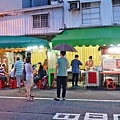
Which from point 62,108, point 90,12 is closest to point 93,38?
point 90,12

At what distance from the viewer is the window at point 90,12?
17672 mm

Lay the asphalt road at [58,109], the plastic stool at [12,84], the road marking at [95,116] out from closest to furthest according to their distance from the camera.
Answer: the road marking at [95,116]
the asphalt road at [58,109]
the plastic stool at [12,84]

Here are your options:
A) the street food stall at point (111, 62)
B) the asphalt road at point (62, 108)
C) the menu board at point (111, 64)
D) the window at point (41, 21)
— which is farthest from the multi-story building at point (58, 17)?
the asphalt road at point (62, 108)

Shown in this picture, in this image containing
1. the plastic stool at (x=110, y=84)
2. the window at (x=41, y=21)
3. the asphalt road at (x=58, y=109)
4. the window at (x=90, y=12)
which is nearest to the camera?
the asphalt road at (x=58, y=109)

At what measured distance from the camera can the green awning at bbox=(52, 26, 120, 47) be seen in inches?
555

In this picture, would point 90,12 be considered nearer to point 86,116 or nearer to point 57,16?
point 57,16

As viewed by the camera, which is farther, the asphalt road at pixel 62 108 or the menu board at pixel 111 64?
the menu board at pixel 111 64

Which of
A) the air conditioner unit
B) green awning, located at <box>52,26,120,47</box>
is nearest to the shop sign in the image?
green awning, located at <box>52,26,120,47</box>

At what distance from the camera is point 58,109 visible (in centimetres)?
852

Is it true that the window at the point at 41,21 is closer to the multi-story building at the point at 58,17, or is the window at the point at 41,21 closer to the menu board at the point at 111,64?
the multi-story building at the point at 58,17

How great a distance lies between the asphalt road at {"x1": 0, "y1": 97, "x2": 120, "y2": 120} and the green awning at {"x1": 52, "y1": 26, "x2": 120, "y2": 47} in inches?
190

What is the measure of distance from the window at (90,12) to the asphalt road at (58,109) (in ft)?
28.8

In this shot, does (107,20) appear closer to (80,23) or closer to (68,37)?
(80,23)

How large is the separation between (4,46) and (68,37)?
3796 millimetres
